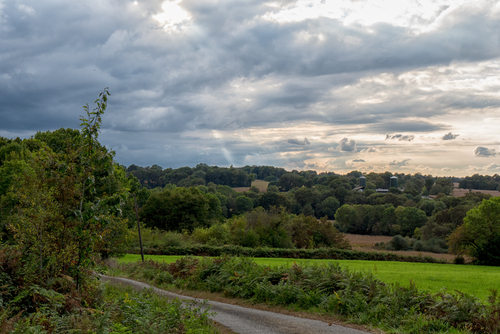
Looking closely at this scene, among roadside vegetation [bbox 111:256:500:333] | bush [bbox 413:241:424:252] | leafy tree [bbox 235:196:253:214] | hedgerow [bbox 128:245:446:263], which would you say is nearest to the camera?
roadside vegetation [bbox 111:256:500:333]

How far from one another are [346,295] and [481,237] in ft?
117

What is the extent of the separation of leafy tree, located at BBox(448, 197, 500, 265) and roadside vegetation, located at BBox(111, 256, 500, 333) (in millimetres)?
33108

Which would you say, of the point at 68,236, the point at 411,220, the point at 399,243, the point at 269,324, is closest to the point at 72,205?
the point at 68,236

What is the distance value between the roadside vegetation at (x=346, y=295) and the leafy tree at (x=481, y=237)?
3311 cm

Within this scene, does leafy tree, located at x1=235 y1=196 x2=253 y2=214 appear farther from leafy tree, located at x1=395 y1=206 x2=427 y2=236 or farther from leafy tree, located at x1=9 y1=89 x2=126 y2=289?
leafy tree, located at x1=9 y1=89 x2=126 y2=289

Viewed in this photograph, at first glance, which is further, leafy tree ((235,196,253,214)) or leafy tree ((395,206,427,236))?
leafy tree ((235,196,253,214))

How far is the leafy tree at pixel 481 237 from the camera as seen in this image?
38.5m

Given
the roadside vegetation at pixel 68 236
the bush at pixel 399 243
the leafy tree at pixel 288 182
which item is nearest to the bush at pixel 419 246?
the bush at pixel 399 243

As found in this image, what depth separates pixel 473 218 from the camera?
1572 inches

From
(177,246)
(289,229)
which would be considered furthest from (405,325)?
(289,229)

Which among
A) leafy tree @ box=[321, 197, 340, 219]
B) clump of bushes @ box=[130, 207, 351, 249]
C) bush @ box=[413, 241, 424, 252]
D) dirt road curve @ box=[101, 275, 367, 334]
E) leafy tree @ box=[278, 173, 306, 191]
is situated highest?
leafy tree @ box=[278, 173, 306, 191]

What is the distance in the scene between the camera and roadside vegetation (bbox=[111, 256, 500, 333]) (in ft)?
29.7

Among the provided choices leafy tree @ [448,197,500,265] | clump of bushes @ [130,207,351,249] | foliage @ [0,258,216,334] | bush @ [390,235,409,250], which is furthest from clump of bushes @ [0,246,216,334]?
bush @ [390,235,409,250]

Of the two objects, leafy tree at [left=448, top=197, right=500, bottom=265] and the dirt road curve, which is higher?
the dirt road curve
